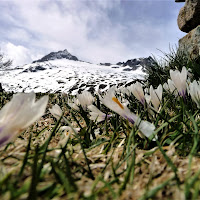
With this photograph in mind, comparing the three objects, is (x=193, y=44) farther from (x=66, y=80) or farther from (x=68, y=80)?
(x=66, y=80)

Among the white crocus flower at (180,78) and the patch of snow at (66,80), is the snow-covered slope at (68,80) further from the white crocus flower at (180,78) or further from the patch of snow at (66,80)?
the white crocus flower at (180,78)

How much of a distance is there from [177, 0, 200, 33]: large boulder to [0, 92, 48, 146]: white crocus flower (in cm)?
477

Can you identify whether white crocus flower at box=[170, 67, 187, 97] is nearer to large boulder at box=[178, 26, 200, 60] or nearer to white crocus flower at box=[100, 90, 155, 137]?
white crocus flower at box=[100, 90, 155, 137]

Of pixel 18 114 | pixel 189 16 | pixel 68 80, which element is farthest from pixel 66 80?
pixel 18 114

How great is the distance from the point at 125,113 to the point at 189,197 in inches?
16.2

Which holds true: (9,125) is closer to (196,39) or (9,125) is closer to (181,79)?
(181,79)

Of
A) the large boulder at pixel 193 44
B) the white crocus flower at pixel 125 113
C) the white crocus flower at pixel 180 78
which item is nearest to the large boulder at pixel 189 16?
the large boulder at pixel 193 44

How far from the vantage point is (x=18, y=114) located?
1.53 ft

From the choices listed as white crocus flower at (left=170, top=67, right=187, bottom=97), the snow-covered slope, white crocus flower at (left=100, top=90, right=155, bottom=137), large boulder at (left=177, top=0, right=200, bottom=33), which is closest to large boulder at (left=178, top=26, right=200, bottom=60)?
large boulder at (left=177, top=0, right=200, bottom=33)

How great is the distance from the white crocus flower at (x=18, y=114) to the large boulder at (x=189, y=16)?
4771 mm

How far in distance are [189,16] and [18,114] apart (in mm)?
4986

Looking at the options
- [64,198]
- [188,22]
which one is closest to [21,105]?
[64,198]

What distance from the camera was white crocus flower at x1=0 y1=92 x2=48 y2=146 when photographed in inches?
18.2

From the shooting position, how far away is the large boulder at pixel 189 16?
4.12 metres
